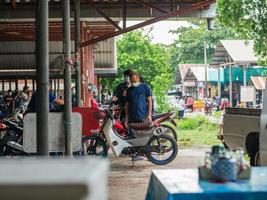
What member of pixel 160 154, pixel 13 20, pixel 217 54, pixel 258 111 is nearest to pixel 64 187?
pixel 258 111

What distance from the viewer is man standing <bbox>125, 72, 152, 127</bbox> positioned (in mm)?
11109

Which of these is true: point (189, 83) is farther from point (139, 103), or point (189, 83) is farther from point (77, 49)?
point (139, 103)

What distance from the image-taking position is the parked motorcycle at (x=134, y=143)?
10844 mm

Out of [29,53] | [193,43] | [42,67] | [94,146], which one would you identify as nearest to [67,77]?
[42,67]

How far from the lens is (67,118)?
8.20 m

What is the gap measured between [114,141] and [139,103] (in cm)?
89

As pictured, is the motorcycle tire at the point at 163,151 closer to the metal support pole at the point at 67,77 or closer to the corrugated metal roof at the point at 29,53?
the metal support pole at the point at 67,77

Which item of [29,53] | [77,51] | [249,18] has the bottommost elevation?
[77,51]

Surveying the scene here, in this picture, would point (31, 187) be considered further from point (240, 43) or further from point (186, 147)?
point (240, 43)

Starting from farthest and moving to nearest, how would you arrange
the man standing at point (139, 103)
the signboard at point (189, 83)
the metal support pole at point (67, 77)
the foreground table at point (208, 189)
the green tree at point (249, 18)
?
the signboard at point (189, 83) < the green tree at point (249, 18) < the man standing at point (139, 103) < the metal support pole at point (67, 77) < the foreground table at point (208, 189)

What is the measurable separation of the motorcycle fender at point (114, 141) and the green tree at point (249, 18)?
9.50 metres

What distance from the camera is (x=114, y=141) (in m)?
10.8

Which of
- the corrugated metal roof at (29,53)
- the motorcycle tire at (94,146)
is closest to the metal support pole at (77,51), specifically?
the motorcycle tire at (94,146)

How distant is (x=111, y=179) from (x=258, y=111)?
257 cm
